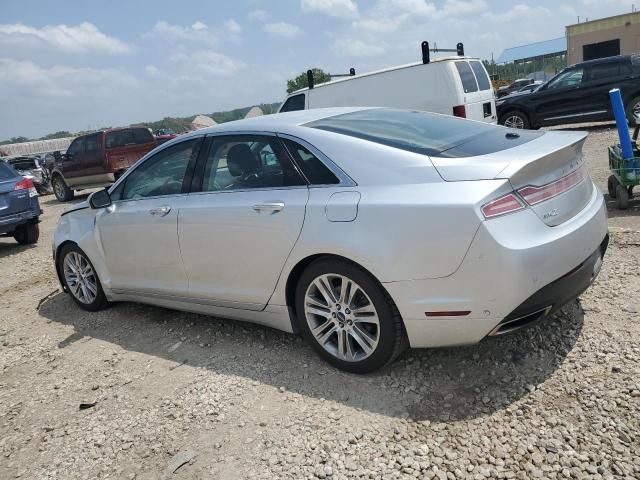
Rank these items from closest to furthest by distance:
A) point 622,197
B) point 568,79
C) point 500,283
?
1. point 500,283
2. point 622,197
3. point 568,79

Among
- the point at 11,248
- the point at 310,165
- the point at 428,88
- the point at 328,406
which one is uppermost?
the point at 428,88

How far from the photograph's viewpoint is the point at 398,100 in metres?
10.8

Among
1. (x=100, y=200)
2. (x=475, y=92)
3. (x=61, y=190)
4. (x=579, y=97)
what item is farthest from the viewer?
(x=61, y=190)

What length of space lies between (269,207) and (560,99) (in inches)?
507

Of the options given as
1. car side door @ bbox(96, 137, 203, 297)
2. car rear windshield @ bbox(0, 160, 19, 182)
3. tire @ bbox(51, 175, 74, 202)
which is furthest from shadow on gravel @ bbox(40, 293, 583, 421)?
tire @ bbox(51, 175, 74, 202)

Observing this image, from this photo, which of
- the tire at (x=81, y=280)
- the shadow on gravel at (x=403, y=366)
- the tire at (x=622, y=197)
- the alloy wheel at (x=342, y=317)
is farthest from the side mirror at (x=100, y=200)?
the tire at (x=622, y=197)

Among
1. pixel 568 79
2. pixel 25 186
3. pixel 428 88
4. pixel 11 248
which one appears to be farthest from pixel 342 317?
pixel 568 79

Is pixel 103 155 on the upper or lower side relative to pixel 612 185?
upper

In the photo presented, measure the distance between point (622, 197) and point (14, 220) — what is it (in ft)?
28.7

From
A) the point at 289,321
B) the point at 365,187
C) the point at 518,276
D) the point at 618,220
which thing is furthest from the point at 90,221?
the point at 618,220

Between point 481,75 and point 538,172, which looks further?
point 481,75

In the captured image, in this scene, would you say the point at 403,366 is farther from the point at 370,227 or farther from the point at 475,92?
the point at 475,92

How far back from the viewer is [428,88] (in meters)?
10.3

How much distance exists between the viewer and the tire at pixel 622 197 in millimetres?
5914
